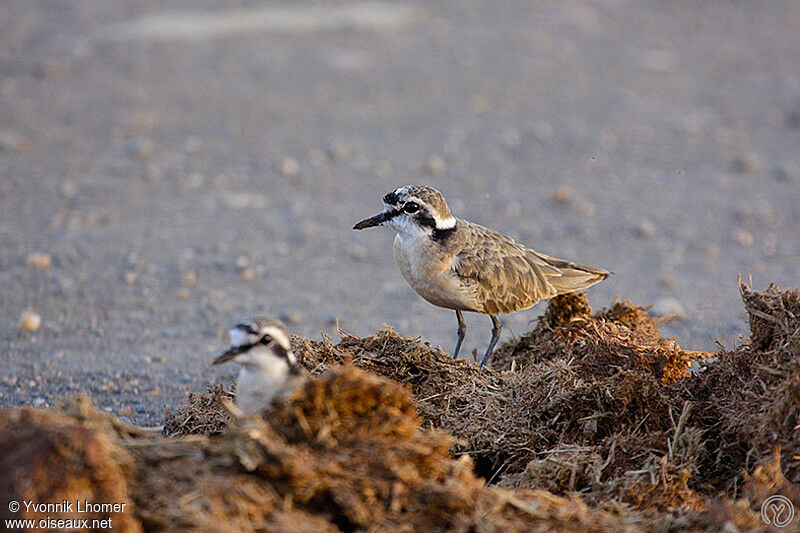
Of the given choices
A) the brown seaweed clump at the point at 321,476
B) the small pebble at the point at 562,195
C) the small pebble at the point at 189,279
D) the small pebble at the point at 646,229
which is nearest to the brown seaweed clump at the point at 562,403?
the brown seaweed clump at the point at 321,476

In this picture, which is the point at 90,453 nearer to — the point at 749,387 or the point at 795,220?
the point at 749,387

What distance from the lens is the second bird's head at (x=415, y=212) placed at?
7.04 metres

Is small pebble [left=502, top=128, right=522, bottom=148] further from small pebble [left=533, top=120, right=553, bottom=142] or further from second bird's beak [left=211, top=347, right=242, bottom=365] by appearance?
second bird's beak [left=211, top=347, right=242, bottom=365]

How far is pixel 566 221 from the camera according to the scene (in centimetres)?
1095

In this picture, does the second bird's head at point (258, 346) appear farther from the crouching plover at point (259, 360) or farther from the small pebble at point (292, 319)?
the small pebble at point (292, 319)

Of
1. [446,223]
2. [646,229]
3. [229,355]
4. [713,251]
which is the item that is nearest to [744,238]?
[713,251]

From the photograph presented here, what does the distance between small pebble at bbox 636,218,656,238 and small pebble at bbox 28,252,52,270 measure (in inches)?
249

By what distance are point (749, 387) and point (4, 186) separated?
8.85m

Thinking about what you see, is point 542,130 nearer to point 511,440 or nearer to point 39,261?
point 39,261

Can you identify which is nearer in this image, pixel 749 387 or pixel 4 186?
pixel 749 387

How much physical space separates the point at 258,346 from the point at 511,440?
1560 mm

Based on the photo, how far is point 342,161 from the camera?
12305 mm

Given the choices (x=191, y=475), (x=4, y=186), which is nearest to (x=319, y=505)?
(x=191, y=475)

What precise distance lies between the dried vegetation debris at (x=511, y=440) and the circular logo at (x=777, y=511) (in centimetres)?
5
